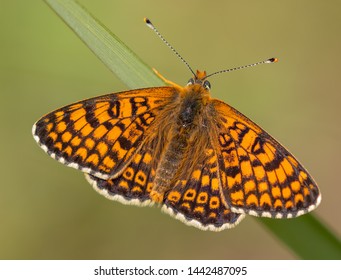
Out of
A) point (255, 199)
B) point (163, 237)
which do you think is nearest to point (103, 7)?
point (163, 237)

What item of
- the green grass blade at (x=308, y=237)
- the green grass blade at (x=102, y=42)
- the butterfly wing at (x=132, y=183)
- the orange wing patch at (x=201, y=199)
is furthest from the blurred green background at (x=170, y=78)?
the green grass blade at (x=102, y=42)

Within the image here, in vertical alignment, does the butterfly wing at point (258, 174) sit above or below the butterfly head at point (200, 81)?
below

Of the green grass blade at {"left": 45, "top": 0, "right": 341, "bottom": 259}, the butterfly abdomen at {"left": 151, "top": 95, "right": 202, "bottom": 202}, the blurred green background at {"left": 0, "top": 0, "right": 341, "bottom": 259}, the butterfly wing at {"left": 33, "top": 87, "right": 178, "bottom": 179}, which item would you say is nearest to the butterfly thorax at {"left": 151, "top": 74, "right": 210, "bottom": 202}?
the butterfly abdomen at {"left": 151, "top": 95, "right": 202, "bottom": 202}

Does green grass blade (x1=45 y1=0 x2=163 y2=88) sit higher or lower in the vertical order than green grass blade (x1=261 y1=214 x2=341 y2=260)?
higher

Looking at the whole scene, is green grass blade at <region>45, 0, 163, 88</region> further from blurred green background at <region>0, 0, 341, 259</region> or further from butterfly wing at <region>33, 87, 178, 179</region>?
blurred green background at <region>0, 0, 341, 259</region>

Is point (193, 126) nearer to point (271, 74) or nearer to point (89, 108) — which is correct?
point (89, 108)

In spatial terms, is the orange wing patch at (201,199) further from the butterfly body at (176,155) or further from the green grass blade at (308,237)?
the green grass blade at (308,237)

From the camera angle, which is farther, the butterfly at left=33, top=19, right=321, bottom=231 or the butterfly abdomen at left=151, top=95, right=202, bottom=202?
the butterfly abdomen at left=151, top=95, right=202, bottom=202
